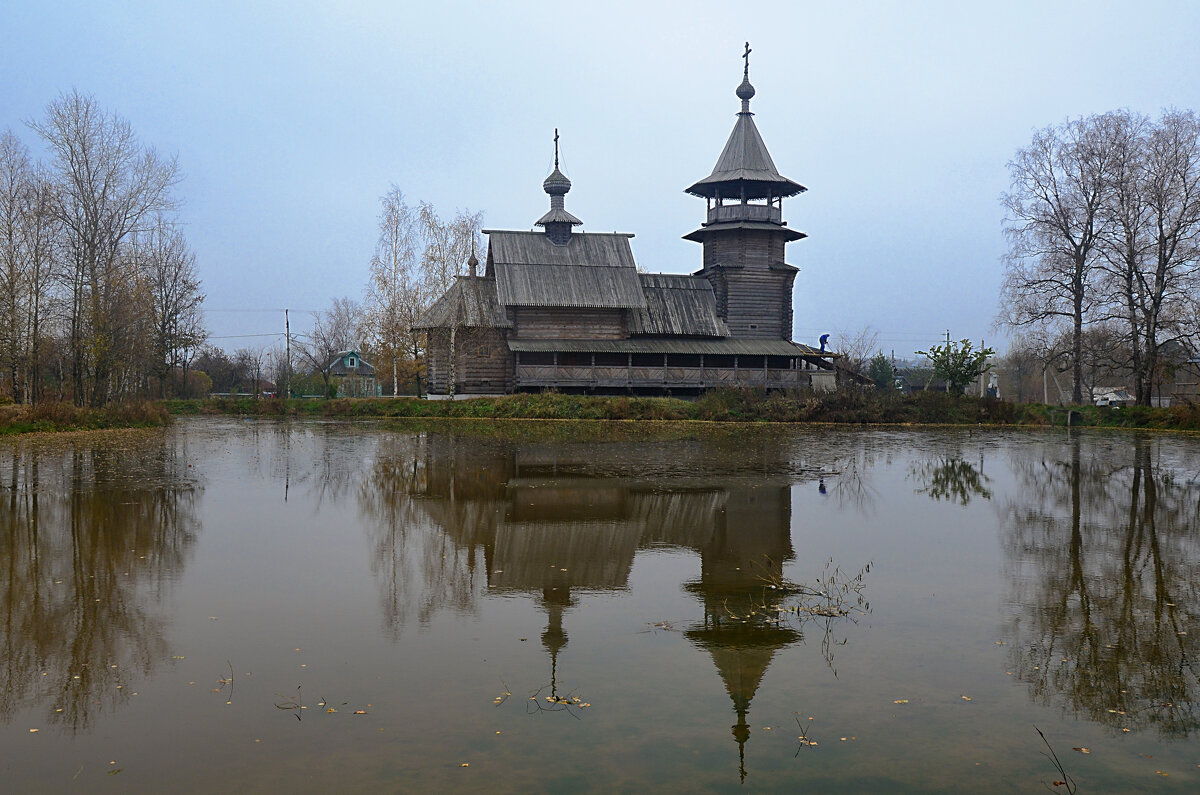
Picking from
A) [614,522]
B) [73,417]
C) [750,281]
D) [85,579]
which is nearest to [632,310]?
[750,281]

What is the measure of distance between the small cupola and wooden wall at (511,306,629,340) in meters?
4.36

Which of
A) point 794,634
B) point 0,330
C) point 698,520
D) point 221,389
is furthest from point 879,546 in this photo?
point 221,389

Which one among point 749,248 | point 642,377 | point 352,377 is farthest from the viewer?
point 352,377

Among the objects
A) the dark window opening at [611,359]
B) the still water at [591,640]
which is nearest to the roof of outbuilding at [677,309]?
the dark window opening at [611,359]

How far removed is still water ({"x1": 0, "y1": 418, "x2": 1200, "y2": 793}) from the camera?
188 inches

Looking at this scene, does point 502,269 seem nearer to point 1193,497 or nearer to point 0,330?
point 0,330

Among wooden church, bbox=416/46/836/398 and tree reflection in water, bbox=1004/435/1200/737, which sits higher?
wooden church, bbox=416/46/836/398

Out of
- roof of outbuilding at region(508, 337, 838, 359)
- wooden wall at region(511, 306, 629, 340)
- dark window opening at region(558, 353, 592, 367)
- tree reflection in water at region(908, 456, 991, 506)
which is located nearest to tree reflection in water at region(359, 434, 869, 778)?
tree reflection in water at region(908, 456, 991, 506)

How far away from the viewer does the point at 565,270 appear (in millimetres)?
45781

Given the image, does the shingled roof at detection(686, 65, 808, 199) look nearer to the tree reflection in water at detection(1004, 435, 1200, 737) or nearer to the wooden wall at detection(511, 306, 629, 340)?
the wooden wall at detection(511, 306, 629, 340)

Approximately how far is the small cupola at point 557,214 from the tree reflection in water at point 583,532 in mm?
27915

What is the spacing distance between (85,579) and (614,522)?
5913mm

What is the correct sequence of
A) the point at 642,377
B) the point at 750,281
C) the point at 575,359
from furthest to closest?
the point at 750,281 → the point at 575,359 → the point at 642,377

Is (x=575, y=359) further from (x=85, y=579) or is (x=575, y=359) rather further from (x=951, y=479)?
(x=85, y=579)
